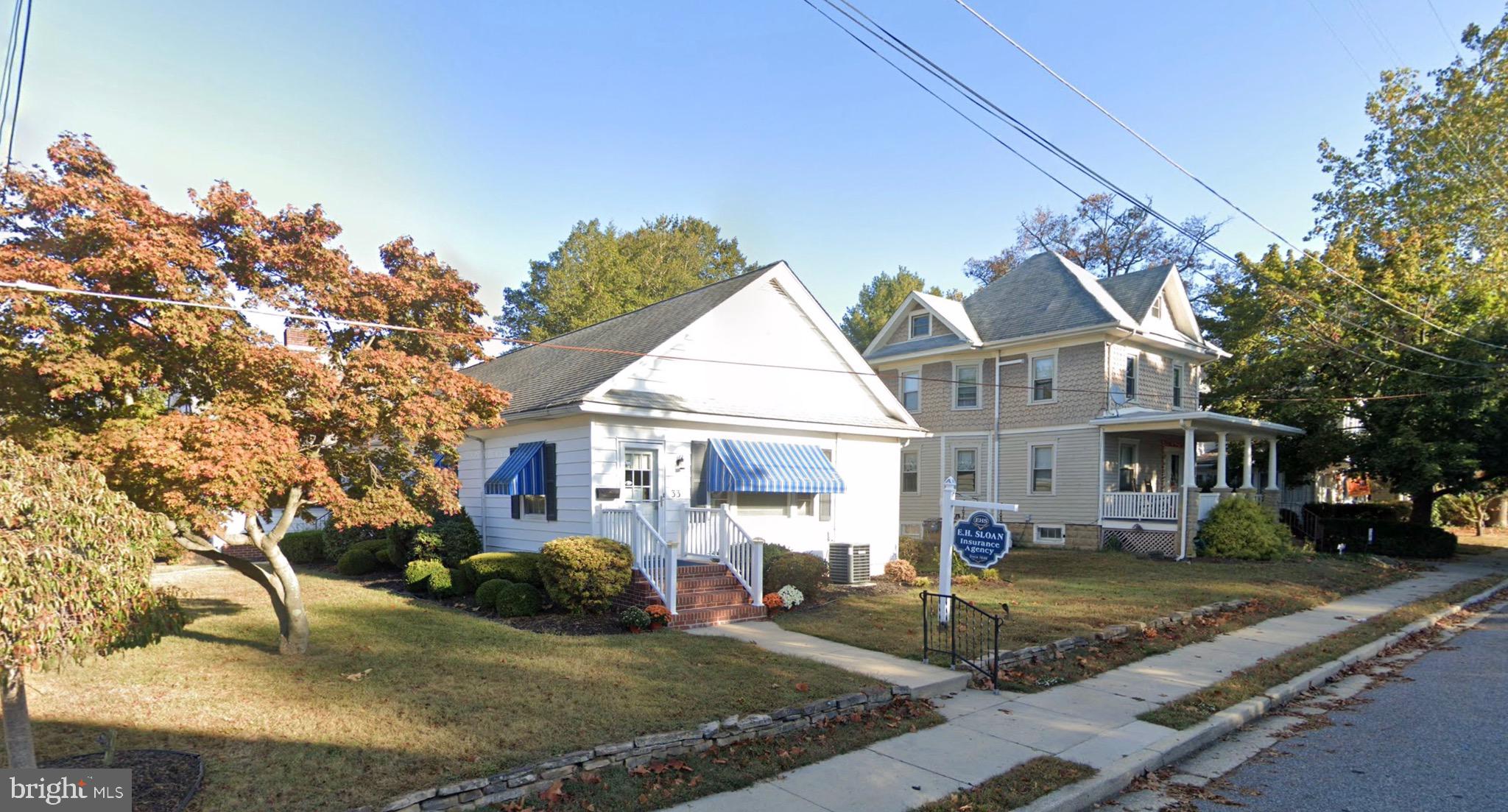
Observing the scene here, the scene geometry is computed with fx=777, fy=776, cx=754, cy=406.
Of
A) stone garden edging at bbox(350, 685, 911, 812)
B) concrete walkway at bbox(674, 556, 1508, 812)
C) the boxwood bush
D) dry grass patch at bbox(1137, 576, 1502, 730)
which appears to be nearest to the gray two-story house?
dry grass patch at bbox(1137, 576, 1502, 730)

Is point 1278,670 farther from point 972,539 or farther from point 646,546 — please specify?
point 646,546

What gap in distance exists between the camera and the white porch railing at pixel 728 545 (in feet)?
40.3

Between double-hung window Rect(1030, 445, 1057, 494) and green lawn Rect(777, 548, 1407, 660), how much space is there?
326cm

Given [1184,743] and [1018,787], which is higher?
[1018,787]

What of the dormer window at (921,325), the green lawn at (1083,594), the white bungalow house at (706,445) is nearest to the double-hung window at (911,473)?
the dormer window at (921,325)

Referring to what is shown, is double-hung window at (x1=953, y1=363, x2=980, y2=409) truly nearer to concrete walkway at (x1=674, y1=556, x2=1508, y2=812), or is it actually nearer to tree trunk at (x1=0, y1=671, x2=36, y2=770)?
concrete walkway at (x1=674, y1=556, x2=1508, y2=812)

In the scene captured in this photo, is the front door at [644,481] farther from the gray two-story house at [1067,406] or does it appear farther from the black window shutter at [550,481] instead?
the gray two-story house at [1067,406]

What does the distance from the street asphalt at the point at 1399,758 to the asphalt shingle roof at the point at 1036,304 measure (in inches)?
603

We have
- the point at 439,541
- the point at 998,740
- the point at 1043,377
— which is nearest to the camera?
the point at 998,740

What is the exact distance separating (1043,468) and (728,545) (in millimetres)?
15250

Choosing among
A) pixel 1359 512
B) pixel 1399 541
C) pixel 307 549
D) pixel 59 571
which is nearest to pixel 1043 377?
pixel 1399 541

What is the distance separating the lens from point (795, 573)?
1294 centimetres

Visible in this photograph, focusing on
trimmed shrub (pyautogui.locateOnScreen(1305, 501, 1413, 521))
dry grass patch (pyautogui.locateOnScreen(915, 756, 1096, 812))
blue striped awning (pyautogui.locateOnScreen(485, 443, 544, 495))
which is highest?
blue striped awning (pyautogui.locateOnScreen(485, 443, 544, 495))

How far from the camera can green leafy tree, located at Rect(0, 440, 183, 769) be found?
4.04 metres
